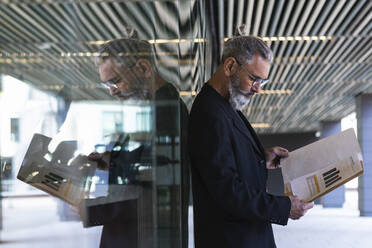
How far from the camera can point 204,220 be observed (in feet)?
6.27

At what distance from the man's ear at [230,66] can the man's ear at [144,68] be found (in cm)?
80

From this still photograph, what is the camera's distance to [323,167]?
7.25 ft

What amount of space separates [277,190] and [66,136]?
231cm

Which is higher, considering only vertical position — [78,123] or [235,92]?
[235,92]

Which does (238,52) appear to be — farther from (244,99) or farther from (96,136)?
(96,136)

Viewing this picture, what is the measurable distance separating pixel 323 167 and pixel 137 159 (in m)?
1.33

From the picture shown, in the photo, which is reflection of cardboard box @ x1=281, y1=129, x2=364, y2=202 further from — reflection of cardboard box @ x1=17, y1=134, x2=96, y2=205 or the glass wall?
reflection of cardboard box @ x1=17, y1=134, x2=96, y2=205

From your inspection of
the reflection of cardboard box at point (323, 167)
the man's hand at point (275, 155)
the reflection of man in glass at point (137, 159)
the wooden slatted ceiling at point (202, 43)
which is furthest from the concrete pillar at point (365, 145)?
the reflection of man in glass at point (137, 159)

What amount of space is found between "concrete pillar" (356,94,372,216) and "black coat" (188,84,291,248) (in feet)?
50.4

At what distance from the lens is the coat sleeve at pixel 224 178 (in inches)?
67.4

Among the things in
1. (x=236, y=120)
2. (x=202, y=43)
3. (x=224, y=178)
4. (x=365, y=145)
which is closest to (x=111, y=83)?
(x=224, y=178)

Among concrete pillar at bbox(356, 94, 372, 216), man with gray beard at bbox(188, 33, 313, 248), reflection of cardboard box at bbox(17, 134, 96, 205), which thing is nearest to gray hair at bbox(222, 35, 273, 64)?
man with gray beard at bbox(188, 33, 313, 248)

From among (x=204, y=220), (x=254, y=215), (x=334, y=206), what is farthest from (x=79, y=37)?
(x=334, y=206)

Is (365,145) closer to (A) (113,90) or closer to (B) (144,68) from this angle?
(B) (144,68)
